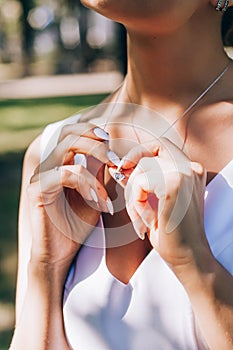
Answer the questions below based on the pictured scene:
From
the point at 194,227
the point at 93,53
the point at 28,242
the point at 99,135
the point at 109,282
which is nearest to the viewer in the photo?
the point at 194,227

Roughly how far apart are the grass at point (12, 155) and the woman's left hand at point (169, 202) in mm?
3876

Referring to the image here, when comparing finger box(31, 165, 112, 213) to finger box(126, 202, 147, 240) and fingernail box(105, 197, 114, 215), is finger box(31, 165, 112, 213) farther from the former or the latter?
finger box(126, 202, 147, 240)

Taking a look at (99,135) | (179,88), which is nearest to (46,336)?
(99,135)

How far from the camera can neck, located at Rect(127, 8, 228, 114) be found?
1.92m

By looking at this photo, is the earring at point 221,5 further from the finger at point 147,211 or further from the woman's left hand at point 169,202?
the finger at point 147,211

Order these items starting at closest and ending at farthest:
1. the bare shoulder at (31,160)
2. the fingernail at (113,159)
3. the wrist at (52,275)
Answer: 1. the fingernail at (113,159)
2. the wrist at (52,275)
3. the bare shoulder at (31,160)

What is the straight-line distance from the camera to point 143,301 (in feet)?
6.02

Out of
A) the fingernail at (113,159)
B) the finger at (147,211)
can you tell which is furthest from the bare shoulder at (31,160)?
the finger at (147,211)

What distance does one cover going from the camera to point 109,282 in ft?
6.20

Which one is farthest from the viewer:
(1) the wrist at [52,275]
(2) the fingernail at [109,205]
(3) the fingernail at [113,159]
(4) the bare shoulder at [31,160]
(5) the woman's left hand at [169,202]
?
(4) the bare shoulder at [31,160]

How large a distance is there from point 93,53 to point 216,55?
2776 cm

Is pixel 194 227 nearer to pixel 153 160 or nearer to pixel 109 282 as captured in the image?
pixel 153 160

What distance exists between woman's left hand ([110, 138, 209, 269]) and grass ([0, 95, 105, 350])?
388cm

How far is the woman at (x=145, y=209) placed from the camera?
1649 mm
